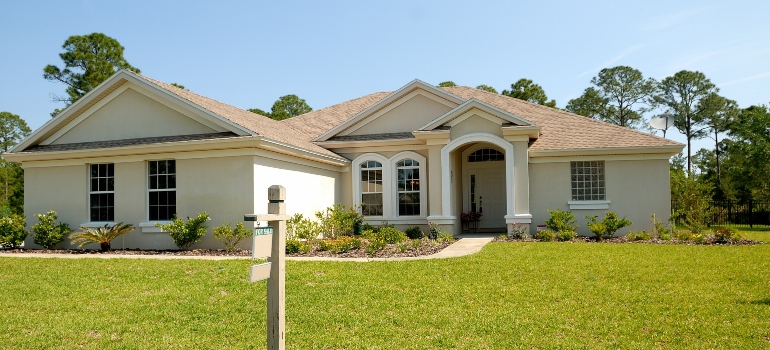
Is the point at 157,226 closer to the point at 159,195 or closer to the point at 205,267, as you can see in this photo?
the point at 159,195

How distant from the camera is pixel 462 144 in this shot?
59.1ft

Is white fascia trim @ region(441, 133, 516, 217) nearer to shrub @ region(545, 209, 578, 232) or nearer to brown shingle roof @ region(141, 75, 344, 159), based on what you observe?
shrub @ region(545, 209, 578, 232)

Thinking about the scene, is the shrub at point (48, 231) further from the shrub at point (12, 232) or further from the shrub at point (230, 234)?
the shrub at point (230, 234)

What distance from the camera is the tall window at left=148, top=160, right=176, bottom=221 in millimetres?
15961

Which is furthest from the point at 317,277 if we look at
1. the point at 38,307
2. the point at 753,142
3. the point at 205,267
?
the point at 753,142

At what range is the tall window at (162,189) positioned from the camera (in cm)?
1596

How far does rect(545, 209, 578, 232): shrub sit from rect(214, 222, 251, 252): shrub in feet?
29.0

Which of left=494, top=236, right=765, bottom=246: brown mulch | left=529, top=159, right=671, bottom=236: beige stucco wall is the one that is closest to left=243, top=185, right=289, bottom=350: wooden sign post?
left=494, top=236, right=765, bottom=246: brown mulch

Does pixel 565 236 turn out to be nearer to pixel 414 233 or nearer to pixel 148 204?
pixel 414 233

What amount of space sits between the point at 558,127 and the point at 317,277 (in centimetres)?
1332

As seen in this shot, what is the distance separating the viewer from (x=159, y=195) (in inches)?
632

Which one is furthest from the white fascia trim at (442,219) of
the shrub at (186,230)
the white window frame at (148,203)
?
the white window frame at (148,203)

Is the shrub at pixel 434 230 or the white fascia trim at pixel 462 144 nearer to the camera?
the white fascia trim at pixel 462 144

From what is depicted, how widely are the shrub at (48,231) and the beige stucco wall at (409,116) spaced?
9.96 m
